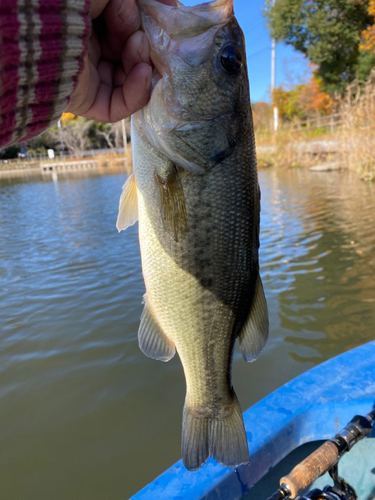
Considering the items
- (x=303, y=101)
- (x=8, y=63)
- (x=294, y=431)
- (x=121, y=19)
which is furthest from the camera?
(x=303, y=101)

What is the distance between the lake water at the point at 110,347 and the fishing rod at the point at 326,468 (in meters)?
1.57

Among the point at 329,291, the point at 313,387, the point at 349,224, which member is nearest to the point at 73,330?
the point at 313,387

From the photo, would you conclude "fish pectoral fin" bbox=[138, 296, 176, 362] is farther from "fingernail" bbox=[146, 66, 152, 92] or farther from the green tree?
the green tree

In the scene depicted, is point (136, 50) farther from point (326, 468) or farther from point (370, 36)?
point (370, 36)

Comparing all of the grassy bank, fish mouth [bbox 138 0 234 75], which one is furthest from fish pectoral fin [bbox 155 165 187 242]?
the grassy bank

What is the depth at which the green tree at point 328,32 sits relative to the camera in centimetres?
2495

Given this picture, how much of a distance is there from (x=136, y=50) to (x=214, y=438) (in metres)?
1.66

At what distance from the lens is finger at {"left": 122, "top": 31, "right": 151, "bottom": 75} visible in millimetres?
1336

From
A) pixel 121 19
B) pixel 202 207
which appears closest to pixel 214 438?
pixel 202 207

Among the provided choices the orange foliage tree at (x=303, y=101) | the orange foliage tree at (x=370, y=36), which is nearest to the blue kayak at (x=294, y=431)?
the orange foliage tree at (x=370, y=36)

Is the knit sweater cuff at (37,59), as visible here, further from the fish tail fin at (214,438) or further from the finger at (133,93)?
the fish tail fin at (214,438)

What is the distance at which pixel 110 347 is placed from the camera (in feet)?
14.8

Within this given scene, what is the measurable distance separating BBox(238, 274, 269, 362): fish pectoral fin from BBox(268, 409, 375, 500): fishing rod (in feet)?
1.81

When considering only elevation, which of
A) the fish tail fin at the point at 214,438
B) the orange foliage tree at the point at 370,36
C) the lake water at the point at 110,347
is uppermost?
the orange foliage tree at the point at 370,36
